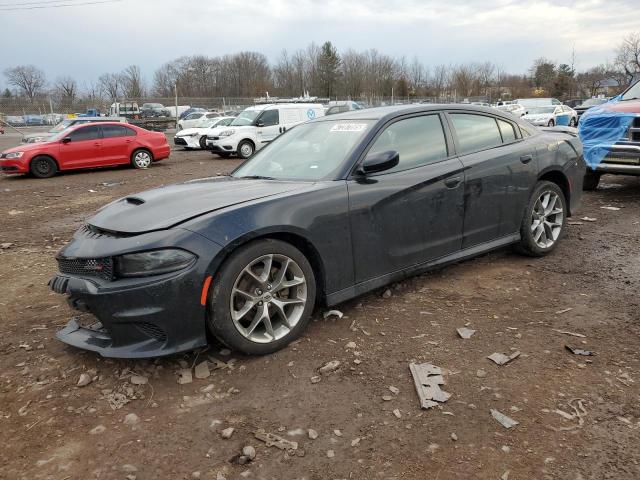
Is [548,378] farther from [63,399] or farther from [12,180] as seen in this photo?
[12,180]

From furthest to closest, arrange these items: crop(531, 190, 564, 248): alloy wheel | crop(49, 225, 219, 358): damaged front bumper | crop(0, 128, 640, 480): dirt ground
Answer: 1. crop(531, 190, 564, 248): alloy wheel
2. crop(49, 225, 219, 358): damaged front bumper
3. crop(0, 128, 640, 480): dirt ground

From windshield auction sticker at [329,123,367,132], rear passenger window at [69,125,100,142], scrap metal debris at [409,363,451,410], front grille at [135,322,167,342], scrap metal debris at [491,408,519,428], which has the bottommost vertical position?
scrap metal debris at [491,408,519,428]

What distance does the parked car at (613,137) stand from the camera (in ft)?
24.5

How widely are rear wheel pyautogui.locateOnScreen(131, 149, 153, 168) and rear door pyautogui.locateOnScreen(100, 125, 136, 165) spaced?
7.7 inches

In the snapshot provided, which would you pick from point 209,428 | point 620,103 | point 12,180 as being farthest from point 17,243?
point 620,103

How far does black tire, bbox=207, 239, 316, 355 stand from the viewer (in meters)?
2.98

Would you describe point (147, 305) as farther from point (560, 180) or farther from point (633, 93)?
point (633, 93)

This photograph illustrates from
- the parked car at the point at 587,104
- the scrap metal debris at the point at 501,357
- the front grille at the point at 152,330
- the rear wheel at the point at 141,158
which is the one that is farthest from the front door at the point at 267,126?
the scrap metal debris at the point at 501,357

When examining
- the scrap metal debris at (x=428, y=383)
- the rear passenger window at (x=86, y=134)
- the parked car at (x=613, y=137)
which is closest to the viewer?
the scrap metal debris at (x=428, y=383)

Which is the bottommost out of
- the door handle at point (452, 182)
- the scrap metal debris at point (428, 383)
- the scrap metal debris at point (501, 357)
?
the scrap metal debris at point (428, 383)

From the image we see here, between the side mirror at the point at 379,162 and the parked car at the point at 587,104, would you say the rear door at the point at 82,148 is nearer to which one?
the side mirror at the point at 379,162

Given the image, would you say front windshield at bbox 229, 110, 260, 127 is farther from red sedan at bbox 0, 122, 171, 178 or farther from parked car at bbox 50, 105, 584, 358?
parked car at bbox 50, 105, 584, 358

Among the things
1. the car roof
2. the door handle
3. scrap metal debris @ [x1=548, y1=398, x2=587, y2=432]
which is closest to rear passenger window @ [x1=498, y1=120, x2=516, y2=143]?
the car roof

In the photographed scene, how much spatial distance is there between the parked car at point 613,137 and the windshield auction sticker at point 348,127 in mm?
5533
